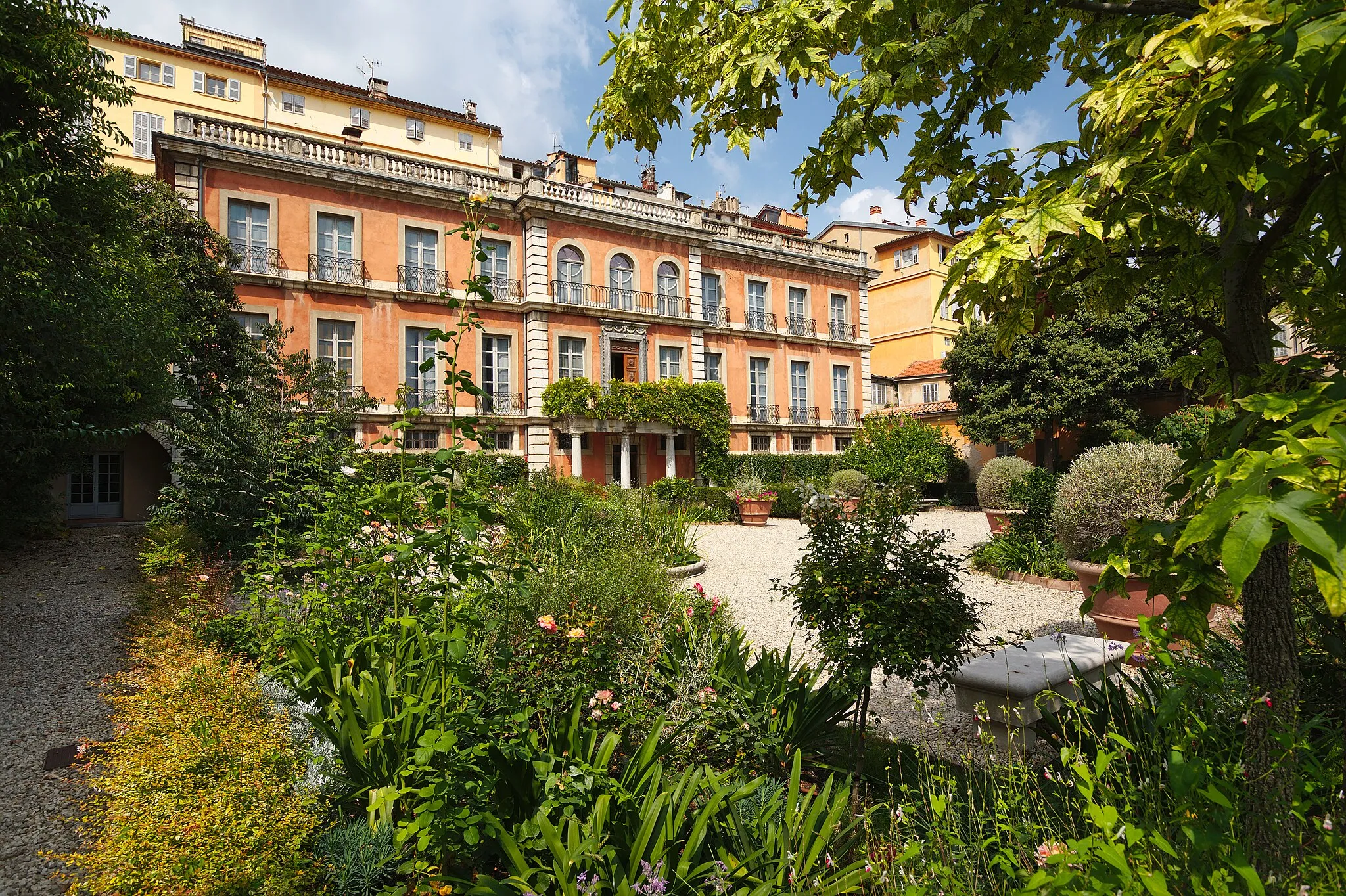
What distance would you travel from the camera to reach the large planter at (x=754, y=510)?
17484mm

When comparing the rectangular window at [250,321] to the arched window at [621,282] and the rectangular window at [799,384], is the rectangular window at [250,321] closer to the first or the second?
the arched window at [621,282]

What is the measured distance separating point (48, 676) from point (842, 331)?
2579cm

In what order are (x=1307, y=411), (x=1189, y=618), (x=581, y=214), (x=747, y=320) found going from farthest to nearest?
1. (x=747, y=320)
2. (x=581, y=214)
3. (x=1189, y=618)
4. (x=1307, y=411)

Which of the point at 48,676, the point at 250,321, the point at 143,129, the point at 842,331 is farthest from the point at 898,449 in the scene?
the point at 143,129

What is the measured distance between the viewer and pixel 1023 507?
1005cm

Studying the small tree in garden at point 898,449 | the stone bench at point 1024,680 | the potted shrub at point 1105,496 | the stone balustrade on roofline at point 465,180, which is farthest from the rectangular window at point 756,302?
the stone bench at point 1024,680

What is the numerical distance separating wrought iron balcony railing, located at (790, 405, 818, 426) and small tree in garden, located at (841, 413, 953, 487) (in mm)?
2078

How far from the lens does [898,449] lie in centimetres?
2241

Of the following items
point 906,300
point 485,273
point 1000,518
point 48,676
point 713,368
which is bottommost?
point 48,676

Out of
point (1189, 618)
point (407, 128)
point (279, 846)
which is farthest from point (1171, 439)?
point (407, 128)

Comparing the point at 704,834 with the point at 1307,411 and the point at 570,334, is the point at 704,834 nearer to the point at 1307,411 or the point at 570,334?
the point at 1307,411

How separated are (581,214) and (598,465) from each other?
26.6ft

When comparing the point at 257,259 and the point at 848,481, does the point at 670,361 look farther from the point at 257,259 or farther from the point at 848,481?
the point at 257,259

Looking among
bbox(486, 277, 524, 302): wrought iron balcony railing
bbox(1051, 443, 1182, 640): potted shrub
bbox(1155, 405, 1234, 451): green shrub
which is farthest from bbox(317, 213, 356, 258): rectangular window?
bbox(1155, 405, 1234, 451): green shrub
